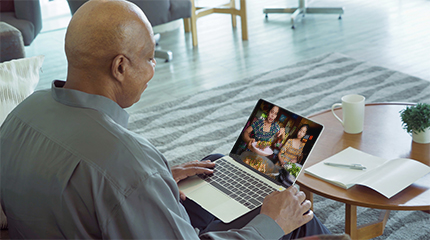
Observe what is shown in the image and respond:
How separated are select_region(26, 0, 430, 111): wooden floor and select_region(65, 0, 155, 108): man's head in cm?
205

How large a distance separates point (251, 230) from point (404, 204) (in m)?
0.47

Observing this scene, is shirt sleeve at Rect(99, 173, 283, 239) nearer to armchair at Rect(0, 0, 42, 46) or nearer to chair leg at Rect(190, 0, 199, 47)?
armchair at Rect(0, 0, 42, 46)

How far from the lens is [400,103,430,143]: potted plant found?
144cm

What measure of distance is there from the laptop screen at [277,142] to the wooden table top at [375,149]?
128mm

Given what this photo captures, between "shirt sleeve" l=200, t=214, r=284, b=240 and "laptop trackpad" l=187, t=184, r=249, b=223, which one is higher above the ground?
"shirt sleeve" l=200, t=214, r=284, b=240

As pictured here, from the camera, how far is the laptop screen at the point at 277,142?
1.22 m

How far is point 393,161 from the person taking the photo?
1345mm

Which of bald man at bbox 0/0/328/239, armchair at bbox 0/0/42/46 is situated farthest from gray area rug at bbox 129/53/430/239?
bald man at bbox 0/0/328/239

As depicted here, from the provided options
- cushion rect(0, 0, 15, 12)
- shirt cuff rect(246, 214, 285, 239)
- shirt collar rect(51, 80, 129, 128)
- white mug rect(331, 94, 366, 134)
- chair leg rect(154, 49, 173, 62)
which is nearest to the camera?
shirt collar rect(51, 80, 129, 128)

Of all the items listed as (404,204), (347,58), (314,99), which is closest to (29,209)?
(404,204)

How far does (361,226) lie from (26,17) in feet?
9.57

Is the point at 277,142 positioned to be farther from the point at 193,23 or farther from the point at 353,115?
the point at 193,23

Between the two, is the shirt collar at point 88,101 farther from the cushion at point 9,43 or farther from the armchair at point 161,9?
the armchair at point 161,9

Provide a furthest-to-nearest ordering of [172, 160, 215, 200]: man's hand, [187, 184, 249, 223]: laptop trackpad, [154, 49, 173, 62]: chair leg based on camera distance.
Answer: [154, 49, 173, 62]: chair leg < [172, 160, 215, 200]: man's hand < [187, 184, 249, 223]: laptop trackpad
